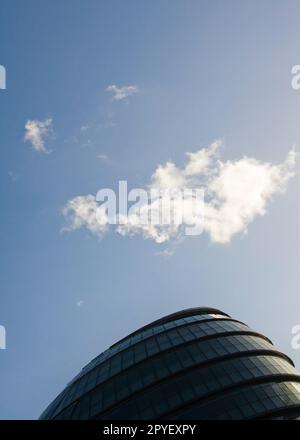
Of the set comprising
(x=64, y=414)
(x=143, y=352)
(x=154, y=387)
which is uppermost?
(x=143, y=352)

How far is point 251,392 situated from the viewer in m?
32.1

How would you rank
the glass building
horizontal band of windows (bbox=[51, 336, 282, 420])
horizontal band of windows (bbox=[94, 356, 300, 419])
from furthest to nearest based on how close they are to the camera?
→ horizontal band of windows (bbox=[51, 336, 282, 420]) → horizontal band of windows (bbox=[94, 356, 300, 419]) → the glass building

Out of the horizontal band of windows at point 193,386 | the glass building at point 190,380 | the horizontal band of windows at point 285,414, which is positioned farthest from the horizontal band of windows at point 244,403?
the horizontal band of windows at point 193,386

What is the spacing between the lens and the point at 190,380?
34625 mm

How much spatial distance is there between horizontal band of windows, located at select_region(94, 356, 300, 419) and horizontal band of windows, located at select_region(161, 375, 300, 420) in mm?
490

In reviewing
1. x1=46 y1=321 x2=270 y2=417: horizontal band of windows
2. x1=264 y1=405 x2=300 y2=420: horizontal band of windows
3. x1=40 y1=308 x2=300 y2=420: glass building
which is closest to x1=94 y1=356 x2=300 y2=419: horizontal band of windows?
x1=40 y1=308 x2=300 y2=420: glass building

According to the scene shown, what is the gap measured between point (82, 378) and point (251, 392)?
78.3 ft

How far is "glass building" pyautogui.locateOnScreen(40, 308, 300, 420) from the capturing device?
31.1 m

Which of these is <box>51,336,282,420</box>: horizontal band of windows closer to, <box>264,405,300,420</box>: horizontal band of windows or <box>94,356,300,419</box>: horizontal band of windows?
<box>94,356,300,419</box>: horizontal band of windows

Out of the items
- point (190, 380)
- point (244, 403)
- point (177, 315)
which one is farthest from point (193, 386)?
point (177, 315)

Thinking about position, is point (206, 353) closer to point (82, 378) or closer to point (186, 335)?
point (186, 335)

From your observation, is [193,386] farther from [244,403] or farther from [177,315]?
[177,315]
